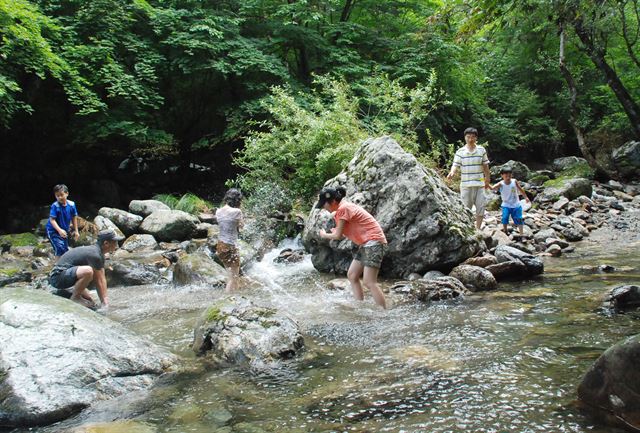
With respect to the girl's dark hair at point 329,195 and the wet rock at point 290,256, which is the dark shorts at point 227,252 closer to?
the girl's dark hair at point 329,195

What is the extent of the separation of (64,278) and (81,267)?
28 centimetres

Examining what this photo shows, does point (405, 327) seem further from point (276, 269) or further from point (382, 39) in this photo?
point (382, 39)

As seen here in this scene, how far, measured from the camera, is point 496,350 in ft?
16.0

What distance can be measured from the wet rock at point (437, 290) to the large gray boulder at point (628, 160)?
1684 cm

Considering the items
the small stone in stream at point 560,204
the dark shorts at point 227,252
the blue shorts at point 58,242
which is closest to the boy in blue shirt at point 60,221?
the blue shorts at point 58,242

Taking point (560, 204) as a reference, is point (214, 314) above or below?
above

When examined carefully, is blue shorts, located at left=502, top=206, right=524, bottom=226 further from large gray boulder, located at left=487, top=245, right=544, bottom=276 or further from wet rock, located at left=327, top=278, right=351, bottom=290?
wet rock, located at left=327, top=278, right=351, bottom=290

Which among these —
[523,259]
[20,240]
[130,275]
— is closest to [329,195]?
[523,259]

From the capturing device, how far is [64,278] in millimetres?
7105

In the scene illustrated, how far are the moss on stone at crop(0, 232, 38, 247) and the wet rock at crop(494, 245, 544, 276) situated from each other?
42.7ft

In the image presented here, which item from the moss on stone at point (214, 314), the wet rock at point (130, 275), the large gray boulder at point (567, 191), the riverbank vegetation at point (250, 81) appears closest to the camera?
the moss on stone at point (214, 314)

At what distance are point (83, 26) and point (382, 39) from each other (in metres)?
11.7

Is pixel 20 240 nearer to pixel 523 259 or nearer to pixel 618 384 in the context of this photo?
pixel 523 259

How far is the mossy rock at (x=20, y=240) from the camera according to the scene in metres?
14.0
